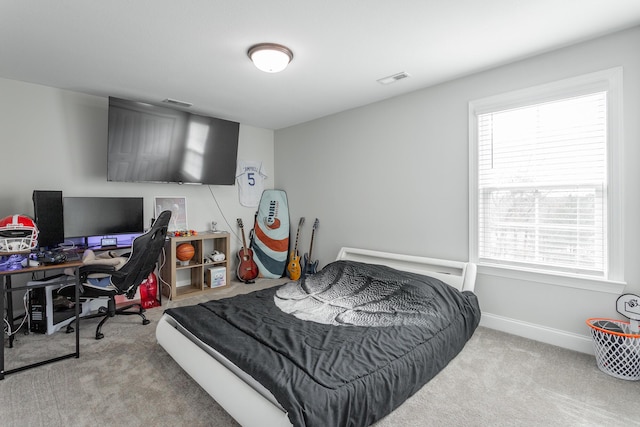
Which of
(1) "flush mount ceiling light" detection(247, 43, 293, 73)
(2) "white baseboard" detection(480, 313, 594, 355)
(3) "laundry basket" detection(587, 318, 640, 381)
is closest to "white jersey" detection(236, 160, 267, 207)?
(1) "flush mount ceiling light" detection(247, 43, 293, 73)

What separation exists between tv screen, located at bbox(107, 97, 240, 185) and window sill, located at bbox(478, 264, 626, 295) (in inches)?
136

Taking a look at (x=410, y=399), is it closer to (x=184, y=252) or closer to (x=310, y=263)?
(x=310, y=263)

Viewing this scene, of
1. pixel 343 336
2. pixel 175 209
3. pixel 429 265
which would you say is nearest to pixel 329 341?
pixel 343 336

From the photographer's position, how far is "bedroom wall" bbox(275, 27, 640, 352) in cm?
234

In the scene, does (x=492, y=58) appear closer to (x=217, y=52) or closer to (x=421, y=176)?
(x=421, y=176)

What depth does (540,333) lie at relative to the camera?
2.63 meters

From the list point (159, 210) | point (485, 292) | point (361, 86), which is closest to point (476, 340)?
point (485, 292)

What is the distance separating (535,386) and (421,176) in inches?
81.8

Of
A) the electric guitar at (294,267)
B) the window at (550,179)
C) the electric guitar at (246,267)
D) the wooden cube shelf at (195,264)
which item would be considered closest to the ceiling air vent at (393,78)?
the window at (550,179)

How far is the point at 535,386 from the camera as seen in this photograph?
6.63 ft

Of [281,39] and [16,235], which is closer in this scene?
[16,235]

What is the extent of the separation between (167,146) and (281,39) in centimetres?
218

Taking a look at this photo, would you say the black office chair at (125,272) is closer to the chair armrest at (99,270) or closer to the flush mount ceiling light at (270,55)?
the chair armrest at (99,270)

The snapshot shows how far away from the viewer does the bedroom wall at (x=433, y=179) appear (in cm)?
234
